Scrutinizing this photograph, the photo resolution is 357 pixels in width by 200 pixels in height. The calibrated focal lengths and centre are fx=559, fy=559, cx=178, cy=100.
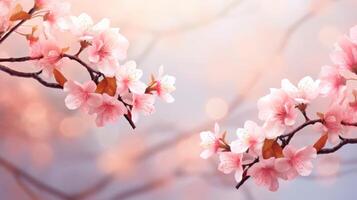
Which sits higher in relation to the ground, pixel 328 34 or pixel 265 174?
pixel 328 34

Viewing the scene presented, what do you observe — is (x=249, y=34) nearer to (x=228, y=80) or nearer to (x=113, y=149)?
(x=228, y=80)

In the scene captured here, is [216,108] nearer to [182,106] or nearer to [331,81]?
[182,106]

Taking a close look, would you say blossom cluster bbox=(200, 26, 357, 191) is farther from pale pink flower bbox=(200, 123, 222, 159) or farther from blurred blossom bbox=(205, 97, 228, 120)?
blurred blossom bbox=(205, 97, 228, 120)

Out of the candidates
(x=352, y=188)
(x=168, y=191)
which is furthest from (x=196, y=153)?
(x=352, y=188)

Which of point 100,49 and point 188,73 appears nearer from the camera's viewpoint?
point 100,49

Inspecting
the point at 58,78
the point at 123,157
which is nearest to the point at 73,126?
the point at 123,157

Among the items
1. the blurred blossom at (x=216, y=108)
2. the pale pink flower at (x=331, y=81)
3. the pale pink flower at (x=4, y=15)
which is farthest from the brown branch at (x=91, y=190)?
the pale pink flower at (x=331, y=81)

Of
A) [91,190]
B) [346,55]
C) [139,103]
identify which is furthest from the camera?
[91,190]
